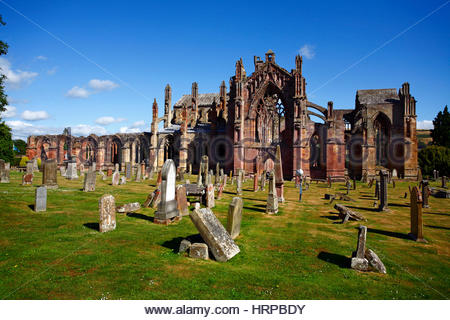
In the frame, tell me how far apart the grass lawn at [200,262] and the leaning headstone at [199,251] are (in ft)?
0.52

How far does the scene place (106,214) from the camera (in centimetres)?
794

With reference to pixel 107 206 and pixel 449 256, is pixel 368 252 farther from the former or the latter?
pixel 107 206

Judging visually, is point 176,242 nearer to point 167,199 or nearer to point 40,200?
point 167,199

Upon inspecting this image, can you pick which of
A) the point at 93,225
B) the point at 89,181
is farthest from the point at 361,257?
the point at 89,181

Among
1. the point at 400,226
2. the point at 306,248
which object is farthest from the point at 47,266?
the point at 400,226

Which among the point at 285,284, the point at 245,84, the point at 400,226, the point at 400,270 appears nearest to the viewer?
the point at 285,284

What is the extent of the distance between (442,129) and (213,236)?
54186mm

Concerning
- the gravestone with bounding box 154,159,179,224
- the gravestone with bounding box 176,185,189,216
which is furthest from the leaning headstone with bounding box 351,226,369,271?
the gravestone with bounding box 176,185,189,216

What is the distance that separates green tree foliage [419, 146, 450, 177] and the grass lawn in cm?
3454

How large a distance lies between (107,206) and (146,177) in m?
19.6

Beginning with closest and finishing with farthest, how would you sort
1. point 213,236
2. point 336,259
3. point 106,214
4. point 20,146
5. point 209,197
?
point 213,236, point 336,259, point 106,214, point 209,197, point 20,146

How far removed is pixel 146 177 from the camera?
2695 cm

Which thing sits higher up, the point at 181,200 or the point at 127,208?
the point at 181,200

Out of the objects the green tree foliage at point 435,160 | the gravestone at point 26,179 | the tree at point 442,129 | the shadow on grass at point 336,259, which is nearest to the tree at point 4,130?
the gravestone at point 26,179
